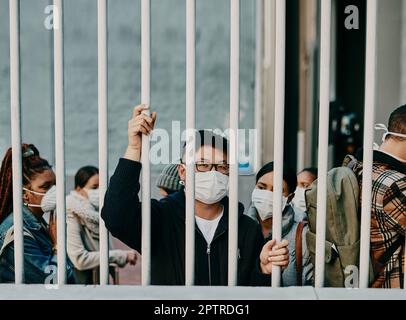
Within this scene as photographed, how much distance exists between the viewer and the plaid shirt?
2.14 m

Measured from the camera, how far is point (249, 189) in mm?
2830

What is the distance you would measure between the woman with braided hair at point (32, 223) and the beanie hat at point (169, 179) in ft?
1.50

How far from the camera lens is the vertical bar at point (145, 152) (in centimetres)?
197

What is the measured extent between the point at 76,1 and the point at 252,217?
7.33 ft

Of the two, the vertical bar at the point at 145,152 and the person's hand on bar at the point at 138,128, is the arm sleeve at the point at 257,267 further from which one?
the person's hand on bar at the point at 138,128

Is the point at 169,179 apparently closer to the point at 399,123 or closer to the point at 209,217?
the point at 209,217

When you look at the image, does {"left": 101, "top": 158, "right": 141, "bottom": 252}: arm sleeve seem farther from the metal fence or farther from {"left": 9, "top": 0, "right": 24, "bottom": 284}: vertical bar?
{"left": 9, "top": 0, "right": 24, "bottom": 284}: vertical bar

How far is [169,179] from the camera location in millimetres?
2568

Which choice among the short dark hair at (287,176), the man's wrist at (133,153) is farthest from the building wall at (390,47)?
the man's wrist at (133,153)

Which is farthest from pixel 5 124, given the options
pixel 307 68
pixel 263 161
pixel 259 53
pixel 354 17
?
pixel 307 68

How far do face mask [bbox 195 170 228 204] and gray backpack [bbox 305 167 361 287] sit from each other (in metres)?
0.36

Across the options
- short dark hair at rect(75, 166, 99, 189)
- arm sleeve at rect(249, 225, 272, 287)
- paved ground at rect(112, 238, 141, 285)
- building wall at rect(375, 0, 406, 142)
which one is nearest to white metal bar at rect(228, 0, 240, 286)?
arm sleeve at rect(249, 225, 272, 287)

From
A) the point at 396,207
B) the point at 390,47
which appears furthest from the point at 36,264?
the point at 390,47

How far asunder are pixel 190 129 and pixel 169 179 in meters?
0.60
